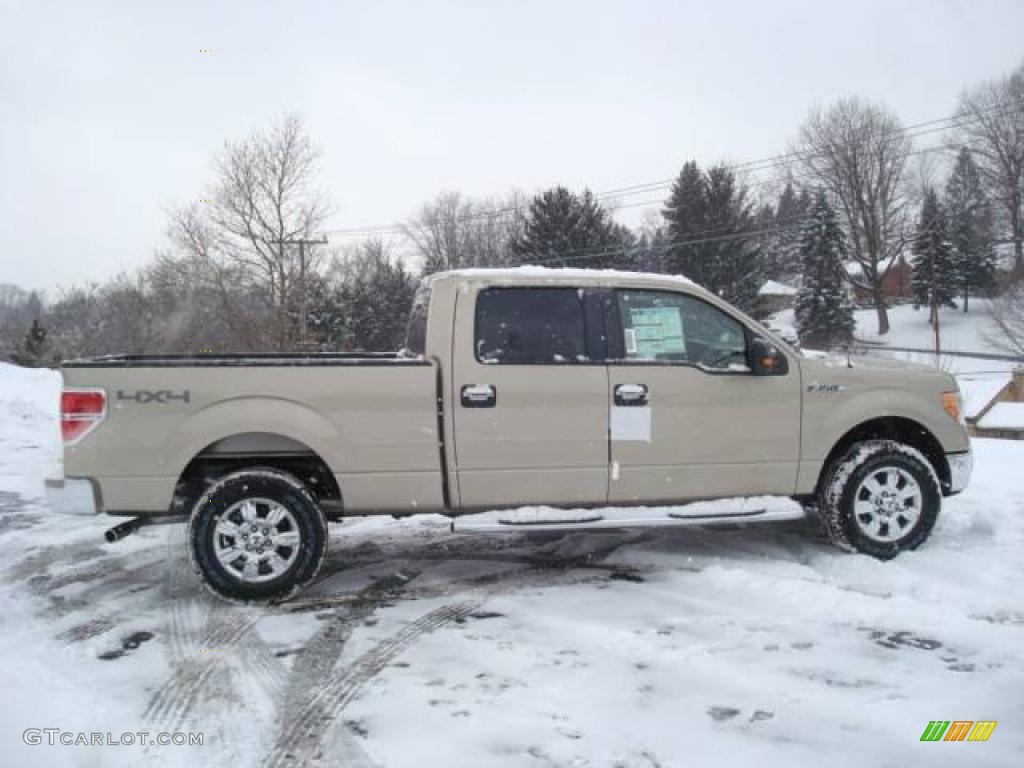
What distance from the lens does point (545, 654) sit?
396 centimetres

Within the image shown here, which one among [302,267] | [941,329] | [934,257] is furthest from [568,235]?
[941,329]

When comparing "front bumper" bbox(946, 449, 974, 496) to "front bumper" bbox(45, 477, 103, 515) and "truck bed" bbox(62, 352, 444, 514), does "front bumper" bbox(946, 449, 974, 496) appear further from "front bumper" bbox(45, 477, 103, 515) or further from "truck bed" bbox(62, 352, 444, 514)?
"front bumper" bbox(45, 477, 103, 515)

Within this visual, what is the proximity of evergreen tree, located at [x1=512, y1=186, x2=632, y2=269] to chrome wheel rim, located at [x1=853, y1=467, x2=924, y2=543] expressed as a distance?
42.2 metres

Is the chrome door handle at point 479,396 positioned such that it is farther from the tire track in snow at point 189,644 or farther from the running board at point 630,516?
the tire track in snow at point 189,644

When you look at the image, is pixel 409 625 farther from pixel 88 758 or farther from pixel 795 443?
pixel 795 443

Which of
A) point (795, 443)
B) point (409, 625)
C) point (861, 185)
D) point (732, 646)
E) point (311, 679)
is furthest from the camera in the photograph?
point (861, 185)

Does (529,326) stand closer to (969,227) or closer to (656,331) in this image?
(656,331)

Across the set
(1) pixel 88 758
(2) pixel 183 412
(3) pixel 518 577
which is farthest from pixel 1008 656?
(2) pixel 183 412

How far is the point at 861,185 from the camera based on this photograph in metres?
57.7

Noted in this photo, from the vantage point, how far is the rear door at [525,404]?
4910 mm

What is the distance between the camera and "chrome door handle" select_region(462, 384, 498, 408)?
16.0 feet

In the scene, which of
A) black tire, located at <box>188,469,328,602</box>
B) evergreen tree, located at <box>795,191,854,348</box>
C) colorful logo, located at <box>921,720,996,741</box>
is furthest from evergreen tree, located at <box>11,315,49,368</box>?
evergreen tree, located at <box>795,191,854,348</box>

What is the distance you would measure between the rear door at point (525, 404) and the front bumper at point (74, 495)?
7.09 feet

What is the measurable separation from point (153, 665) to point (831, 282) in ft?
173
